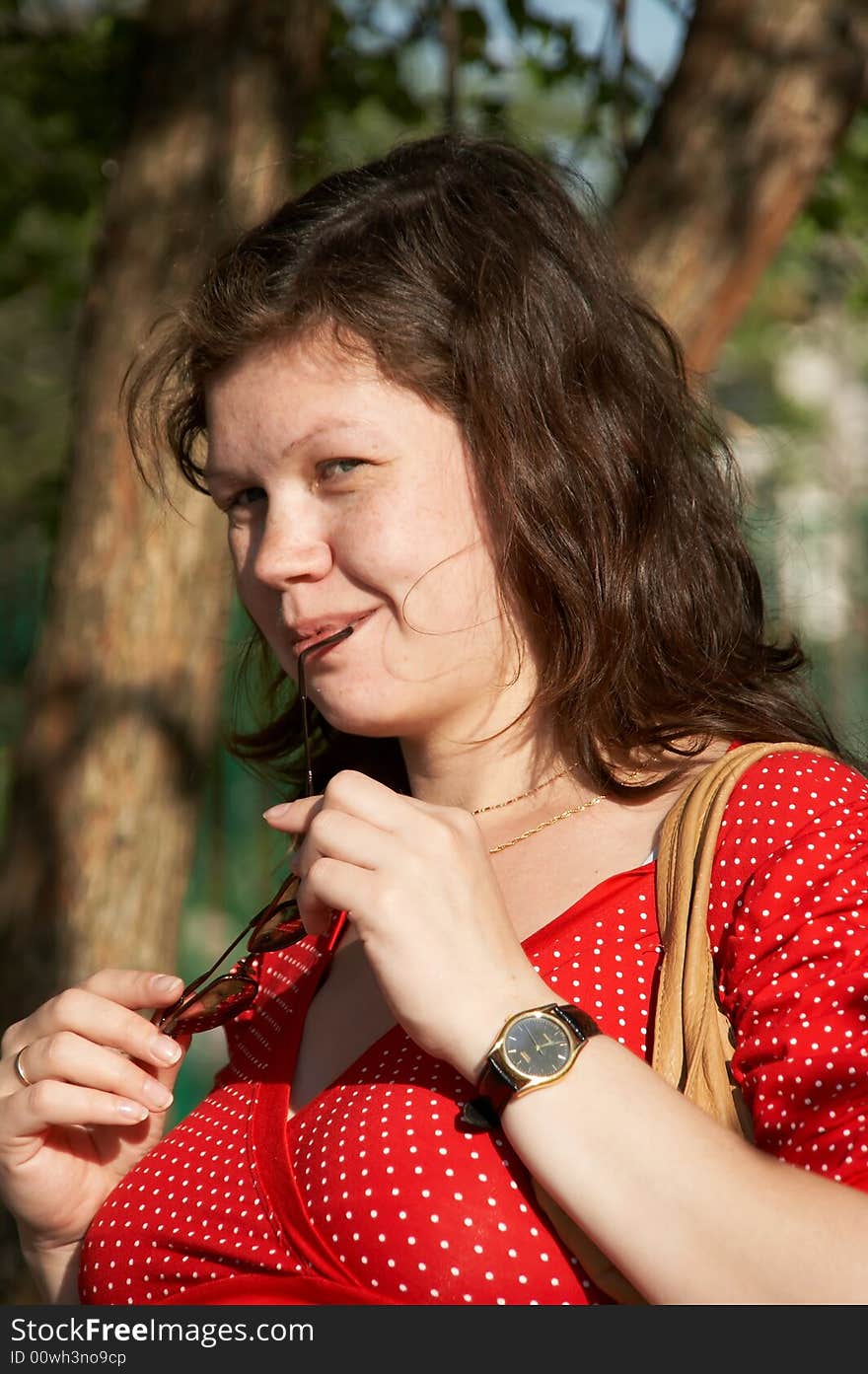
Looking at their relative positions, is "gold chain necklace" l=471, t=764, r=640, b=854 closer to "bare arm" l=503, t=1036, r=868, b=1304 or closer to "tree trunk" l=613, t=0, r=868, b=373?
"bare arm" l=503, t=1036, r=868, b=1304

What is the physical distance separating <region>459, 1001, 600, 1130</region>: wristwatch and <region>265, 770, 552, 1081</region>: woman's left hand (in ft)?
0.05

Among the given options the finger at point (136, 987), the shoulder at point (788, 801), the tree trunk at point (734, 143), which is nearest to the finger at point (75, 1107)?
the finger at point (136, 987)

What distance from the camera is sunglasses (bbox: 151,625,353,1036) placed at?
1.83 meters

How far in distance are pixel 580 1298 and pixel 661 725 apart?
27.4 inches

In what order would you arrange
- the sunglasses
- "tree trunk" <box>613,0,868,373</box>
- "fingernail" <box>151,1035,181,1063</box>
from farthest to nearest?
1. "tree trunk" <box>613,0,868,373</box>
2. the sunglasses
3. "fingernail" <box>151,1035,181,1063</box>

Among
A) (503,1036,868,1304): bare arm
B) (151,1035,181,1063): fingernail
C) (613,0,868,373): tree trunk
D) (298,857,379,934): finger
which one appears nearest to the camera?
(503,1036,868,1304): bare arm

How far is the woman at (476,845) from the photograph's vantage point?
1371mm

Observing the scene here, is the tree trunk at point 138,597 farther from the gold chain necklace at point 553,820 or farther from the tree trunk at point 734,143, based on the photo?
the gold chain necklace at point 553,820

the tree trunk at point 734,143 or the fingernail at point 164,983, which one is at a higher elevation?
the tree trunk at point 734,143

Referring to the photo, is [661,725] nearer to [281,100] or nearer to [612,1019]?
[612,1019]

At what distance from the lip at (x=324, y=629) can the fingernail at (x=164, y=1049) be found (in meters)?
0.48

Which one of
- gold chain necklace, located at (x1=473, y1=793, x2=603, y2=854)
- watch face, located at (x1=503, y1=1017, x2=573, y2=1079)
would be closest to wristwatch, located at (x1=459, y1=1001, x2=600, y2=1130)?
watch face, located at (x1=503, y1=1017, x2=573, y2=1079)

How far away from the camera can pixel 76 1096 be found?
5.74 feet

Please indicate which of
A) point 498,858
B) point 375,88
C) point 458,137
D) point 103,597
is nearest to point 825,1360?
point 498,858
